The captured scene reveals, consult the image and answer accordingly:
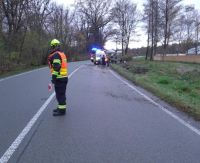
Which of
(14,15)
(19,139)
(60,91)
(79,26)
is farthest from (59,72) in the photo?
(79,26)

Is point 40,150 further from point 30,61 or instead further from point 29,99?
point 30,61

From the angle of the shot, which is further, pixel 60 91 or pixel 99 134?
pixel 60 91

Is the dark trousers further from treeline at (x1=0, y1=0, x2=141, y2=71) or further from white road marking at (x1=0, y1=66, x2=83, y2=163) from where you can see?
treeline at (x1=0, y1=0, x2=141, y2=71)

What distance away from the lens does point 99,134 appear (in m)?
7.80

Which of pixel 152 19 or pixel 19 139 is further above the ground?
pixel 152 19

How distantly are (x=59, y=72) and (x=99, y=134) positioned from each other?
301cm

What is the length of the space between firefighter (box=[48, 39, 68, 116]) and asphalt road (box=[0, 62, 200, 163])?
0.30 m

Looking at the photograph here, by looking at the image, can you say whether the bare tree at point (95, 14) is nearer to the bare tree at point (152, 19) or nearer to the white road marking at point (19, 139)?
the bare tree at point (152, 19)

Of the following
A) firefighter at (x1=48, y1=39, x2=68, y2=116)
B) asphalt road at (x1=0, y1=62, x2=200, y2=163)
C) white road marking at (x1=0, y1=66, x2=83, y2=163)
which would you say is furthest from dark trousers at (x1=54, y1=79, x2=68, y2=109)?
white road marking at (x1=0, y1=66, x2=83, y2=163)

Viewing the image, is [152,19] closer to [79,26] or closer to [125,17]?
[125,17]

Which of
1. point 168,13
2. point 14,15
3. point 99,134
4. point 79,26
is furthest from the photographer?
point 79,26

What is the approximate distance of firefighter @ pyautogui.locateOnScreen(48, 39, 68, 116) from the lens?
33.4 feet

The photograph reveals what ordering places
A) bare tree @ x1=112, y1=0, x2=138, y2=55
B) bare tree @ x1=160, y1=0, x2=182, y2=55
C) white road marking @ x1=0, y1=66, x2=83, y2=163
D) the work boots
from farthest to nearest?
bare tree @ x1=112, y1=0, x2=138, y2=55
bare tree @ x1=160, y1=0, x2=182, y2=55
the work boots
white road marking @ x1=0, y1=66, x2=83, y2=163

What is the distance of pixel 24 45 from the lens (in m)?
46.2
